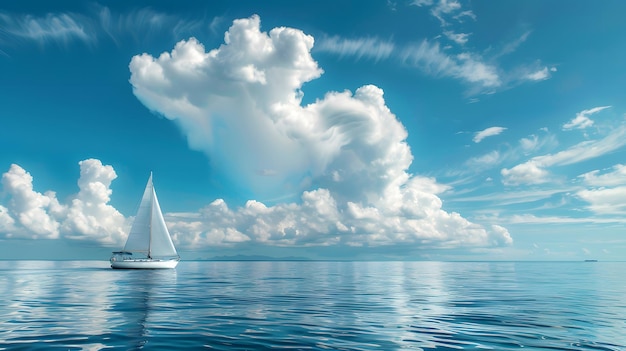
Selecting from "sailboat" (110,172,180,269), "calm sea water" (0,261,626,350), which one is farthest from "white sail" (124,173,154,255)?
"calm sea water" (0,261,626,350)

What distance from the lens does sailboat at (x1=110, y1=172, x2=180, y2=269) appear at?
131 metres

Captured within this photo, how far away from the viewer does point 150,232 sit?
135625 millimetres

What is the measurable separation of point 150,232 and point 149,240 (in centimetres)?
251

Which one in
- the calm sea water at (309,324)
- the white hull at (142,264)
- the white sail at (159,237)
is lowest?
the calm sea water at (309,324)

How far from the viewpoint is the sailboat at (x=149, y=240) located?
131 metres

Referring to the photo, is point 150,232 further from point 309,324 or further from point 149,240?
point 309,324

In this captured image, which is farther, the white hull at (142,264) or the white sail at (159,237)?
the white sail at (159,237)

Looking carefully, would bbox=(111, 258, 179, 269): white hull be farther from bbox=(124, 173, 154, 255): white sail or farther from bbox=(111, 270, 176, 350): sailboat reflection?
bbox=(111, 270, 176, 350): sailboat reflection

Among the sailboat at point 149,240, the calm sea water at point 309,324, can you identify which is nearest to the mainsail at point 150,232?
the sailboat at point 149,240

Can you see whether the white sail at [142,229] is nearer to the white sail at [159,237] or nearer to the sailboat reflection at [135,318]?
the white sail at [159,237]

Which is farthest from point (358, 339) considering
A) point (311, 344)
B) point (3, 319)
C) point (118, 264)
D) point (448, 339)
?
point (118, 264)

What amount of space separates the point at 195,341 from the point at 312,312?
14.1m

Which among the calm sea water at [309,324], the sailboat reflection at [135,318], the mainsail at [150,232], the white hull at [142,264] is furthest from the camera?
the mainsail at [150,232]

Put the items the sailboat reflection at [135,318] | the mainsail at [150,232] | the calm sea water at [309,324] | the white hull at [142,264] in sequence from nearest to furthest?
the calm sea water at [309,324] → the sailboat reflection at [135,318] → the white hull at [142,264] → the mainsail at [150,232]
